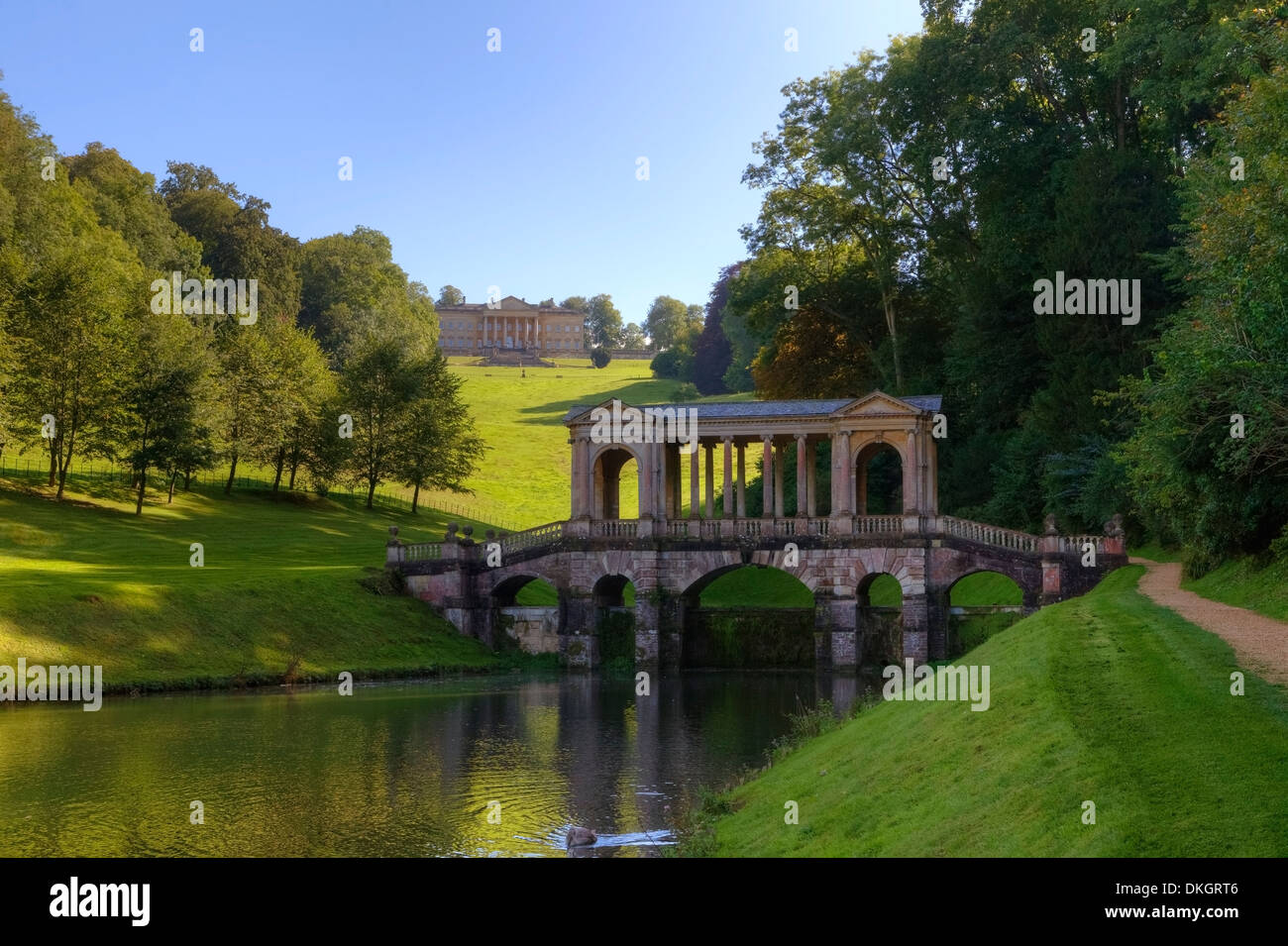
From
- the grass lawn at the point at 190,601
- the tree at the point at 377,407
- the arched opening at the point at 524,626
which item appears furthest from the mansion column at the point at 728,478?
the tree at the point at 377,407

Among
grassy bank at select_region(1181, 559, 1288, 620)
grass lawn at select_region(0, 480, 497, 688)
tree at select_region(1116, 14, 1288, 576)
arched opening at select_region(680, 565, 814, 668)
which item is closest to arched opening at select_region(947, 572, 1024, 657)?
arched opening at select_region(680, 565, 814, 668)

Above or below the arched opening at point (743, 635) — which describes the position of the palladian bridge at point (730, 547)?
above

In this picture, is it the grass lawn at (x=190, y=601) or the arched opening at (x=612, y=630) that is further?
the arched opening at (x=612, y=630)

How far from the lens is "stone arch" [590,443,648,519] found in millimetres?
59812

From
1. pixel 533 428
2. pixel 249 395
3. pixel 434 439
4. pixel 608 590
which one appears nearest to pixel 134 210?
pixel 249 395

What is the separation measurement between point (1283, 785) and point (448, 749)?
23858 mm

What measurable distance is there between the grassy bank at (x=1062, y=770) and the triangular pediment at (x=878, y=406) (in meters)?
29.6

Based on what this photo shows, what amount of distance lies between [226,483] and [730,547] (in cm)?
4391

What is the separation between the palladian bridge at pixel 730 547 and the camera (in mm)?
54469

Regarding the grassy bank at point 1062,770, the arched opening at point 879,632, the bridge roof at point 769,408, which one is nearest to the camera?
the grassy bank at point 1062,770

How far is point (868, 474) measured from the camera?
72375mm

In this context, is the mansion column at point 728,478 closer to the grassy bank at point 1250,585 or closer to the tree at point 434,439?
the grassy bank at point 1250,585

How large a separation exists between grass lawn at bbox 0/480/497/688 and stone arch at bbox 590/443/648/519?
8.99 metres
